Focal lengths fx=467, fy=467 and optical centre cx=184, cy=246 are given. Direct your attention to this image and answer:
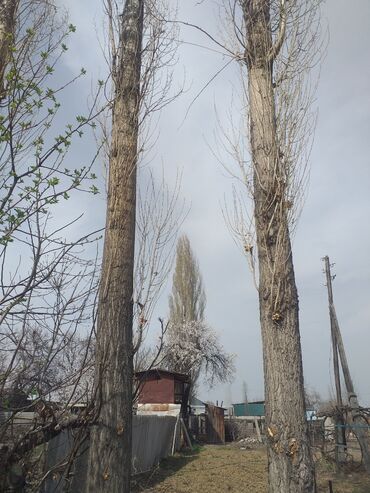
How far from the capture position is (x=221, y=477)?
425 inches

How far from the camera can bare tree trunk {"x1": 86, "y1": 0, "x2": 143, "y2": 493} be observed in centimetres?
347

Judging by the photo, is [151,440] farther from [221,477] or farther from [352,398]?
[352,398]

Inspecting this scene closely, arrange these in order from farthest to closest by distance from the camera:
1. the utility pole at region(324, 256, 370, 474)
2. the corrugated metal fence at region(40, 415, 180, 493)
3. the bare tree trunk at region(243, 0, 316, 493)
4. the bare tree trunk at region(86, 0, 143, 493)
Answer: the utility pole at region(324, 256, 370, 474)
the corrugated metal fence at region(40, 415, 180, 493)
the bare tree trunk at region(86, 0, 143, 493)
the bare tree trunk at region(243, 0, 316, 493)

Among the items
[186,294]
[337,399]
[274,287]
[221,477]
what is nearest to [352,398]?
[337,399]

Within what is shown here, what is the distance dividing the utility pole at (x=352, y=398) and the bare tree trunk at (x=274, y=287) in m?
9.12

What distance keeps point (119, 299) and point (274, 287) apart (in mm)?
1293

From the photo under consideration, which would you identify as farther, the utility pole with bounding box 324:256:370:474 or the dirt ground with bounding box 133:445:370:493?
the utility pole with bounding box 324:256:370:474

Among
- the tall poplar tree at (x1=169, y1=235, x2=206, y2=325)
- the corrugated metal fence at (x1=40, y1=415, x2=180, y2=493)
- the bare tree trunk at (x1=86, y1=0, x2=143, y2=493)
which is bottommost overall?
the corrugated metal fence at (x1=40, y1=415, x2=180, y2=493)

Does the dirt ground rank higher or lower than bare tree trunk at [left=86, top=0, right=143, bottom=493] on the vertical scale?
lower

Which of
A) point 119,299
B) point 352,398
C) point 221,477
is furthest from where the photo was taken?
point 352,398

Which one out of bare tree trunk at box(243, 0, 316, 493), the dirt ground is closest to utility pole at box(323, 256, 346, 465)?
the dirt ground

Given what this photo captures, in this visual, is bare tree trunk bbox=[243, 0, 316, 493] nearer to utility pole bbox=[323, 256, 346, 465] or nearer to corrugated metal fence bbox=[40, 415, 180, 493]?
corrugated metal fence bbox=[40, 415, 180, 493]

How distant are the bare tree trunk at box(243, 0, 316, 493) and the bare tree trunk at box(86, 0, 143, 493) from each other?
1.12 meters

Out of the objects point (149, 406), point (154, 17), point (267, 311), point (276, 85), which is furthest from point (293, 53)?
point (149, 406)
